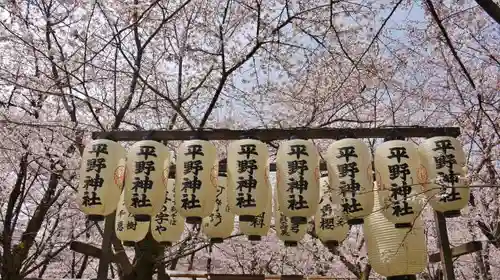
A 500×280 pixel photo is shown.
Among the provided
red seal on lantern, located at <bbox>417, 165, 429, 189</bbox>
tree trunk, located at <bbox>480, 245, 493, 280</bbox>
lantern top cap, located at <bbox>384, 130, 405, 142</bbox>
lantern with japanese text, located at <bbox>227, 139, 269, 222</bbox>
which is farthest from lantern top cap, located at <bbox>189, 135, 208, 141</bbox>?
tree trunk, located at <bbox>480, 245, 493, 280</bbox>

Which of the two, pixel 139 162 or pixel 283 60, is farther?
pixel 283 60

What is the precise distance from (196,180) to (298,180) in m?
1.19

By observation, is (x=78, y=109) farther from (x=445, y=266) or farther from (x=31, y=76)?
(x=445, y=266)

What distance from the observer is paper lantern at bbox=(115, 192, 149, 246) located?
6.06 m

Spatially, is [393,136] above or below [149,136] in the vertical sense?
below

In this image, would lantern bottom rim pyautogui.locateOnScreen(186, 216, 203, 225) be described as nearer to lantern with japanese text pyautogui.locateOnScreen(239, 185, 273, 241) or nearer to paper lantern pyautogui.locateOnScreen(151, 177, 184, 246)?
lantern with japanese text pyautogui.locateOnScreen(239, 185, 273, 241)

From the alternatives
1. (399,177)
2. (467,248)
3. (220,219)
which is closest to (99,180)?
(220,219)

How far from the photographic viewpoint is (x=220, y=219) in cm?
596

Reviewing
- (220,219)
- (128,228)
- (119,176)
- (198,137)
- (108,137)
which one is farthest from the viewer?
(128,228)

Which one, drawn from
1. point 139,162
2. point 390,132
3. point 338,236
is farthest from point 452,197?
point 139,162

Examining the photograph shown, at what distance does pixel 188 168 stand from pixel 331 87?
19.9 ft

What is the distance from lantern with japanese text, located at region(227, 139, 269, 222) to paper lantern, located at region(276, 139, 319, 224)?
0.21m

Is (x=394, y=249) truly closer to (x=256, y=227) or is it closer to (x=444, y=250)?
(x=444, y=250)

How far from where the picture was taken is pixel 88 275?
1789 centimetres
